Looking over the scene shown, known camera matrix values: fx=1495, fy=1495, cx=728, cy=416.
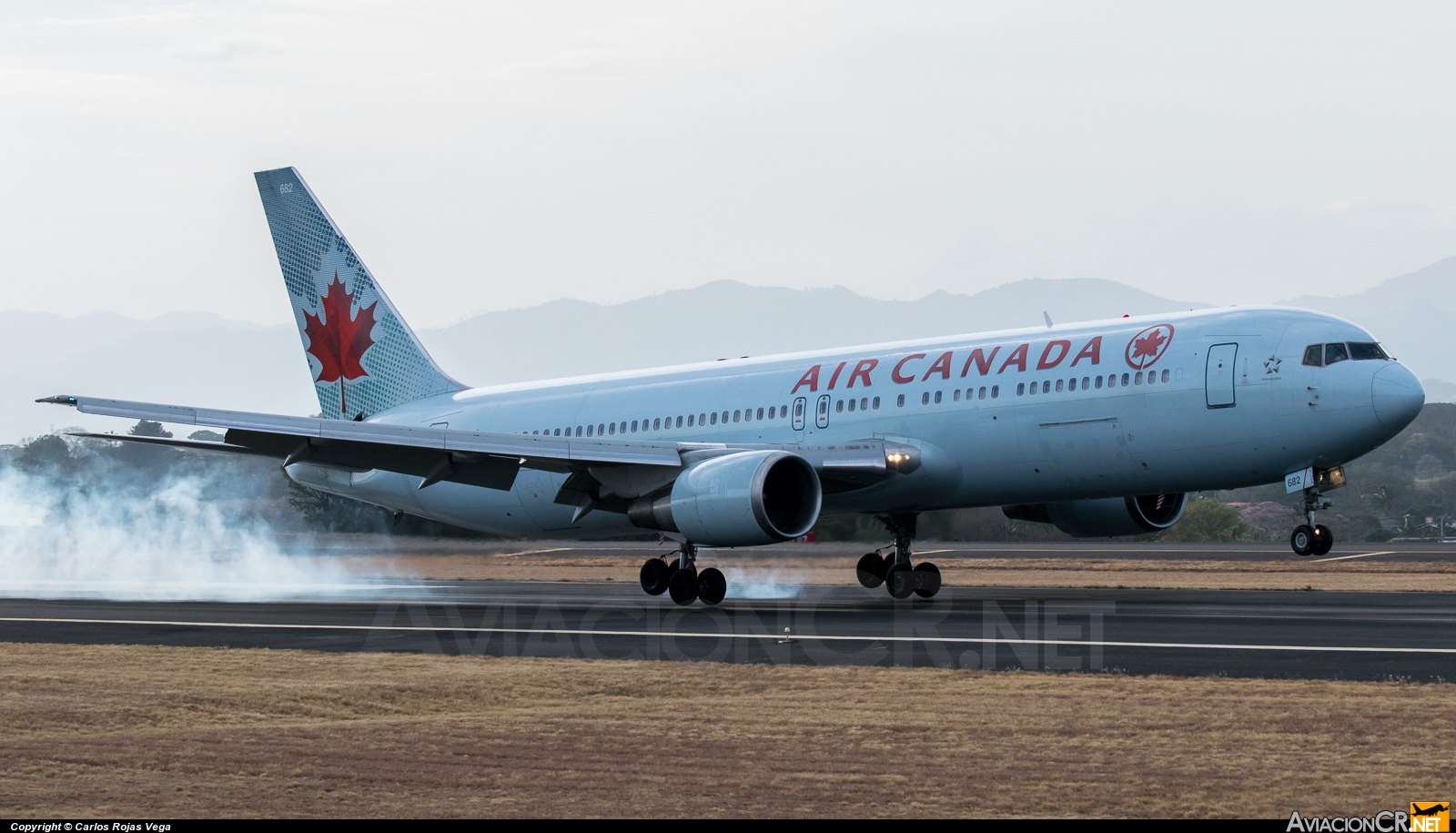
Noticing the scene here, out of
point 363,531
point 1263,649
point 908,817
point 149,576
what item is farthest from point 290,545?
point 908,817

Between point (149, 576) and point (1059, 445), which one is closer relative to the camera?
point (1059, 445)

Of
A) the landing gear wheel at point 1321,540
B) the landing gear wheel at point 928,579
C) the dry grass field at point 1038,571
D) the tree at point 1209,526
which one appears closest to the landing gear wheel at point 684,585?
the landing gear wheel at point 928,579

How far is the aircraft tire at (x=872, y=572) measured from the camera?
32.2 m

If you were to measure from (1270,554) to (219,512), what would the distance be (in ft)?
116

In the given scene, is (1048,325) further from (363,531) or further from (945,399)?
(363,531)

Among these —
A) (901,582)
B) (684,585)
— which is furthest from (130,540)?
(901,582)

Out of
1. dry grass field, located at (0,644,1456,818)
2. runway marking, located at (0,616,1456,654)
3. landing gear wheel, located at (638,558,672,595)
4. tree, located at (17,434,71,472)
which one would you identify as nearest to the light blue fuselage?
landing gear wheel, located at (638,558,672,595)

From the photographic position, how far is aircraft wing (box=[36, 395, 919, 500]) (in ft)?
87.4

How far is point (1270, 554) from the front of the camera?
Answer: 52.2 metres

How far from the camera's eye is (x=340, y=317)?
37.5 m

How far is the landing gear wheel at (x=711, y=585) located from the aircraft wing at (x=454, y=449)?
79.4 inches

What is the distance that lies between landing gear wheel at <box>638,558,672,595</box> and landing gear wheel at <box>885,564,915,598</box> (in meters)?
4.81

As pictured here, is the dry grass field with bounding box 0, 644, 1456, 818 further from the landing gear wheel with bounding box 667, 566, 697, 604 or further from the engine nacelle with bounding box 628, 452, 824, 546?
the landing gear wheel with bounding box 667, 566, 697, 604

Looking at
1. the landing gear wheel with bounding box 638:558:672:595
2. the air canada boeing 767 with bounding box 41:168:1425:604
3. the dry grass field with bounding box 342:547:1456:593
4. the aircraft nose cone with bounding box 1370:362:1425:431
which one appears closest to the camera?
the aircraft nose cone with bounding box 1370:362:1425:431
